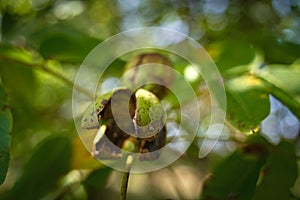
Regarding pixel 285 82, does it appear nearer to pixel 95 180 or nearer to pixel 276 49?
pixel 276 49

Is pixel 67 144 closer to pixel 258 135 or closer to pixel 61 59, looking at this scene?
pixel 61 59

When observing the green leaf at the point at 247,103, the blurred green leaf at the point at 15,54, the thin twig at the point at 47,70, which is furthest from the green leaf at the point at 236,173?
the blurred green leaf at the point at 15,54

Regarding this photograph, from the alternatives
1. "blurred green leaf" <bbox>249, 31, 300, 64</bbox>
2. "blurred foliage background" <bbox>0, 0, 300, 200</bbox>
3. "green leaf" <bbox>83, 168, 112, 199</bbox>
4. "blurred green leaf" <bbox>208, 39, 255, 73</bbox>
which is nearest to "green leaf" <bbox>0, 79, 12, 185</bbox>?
"blurred foliage background" <bbox>0, 0, 300, 200</bbox>

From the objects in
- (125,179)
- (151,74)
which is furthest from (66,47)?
(125,179)

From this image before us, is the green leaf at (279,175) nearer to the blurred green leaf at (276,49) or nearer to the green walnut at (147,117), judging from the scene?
the blurred green leaf at (276,49)

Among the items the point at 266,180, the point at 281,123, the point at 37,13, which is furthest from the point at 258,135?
the point at 37,13

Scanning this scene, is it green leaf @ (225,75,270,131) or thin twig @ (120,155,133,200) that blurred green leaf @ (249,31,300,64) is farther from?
thin twig @ (120,155,133,200)
